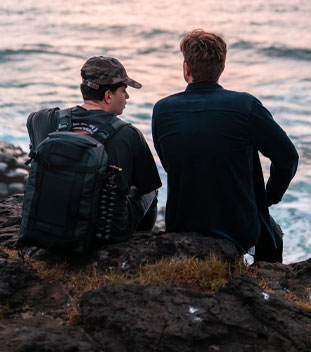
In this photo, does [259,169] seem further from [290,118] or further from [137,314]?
[290,118]

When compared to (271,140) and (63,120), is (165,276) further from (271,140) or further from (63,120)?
(63,120)

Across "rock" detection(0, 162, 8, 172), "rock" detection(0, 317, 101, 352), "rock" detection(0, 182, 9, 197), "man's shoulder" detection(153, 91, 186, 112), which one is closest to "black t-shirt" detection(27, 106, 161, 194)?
"man's shoulder" detection(153, 91, 186, 112)

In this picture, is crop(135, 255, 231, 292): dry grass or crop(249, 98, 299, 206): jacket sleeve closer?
crop(135, 255, 231, 292): dry grass

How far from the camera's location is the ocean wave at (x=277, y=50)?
60.0 ft

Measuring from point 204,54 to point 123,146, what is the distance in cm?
82

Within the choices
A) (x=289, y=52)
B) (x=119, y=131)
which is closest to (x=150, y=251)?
(x=119, y=131)

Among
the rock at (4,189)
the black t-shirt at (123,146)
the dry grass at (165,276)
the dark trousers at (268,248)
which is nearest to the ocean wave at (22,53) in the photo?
the rock at (4,189)

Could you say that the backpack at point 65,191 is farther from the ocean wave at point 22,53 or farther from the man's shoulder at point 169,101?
the ocean wave at point 22,53

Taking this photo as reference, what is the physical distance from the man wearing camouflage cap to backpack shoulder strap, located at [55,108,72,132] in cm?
3

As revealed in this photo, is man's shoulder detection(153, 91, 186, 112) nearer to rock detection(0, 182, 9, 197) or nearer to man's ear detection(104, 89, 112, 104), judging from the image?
man's ear detection(104, 89, 112, 104)

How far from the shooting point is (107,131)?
4215 millimetres

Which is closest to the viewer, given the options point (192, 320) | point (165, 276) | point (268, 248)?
point (192, 320)

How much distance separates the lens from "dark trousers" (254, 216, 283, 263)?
15.3ft

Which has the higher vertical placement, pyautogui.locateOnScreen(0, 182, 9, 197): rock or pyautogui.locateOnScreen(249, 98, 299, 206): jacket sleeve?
pyautogui.locateOnScreen(249, 98, 299, 206): jacket sleeve
